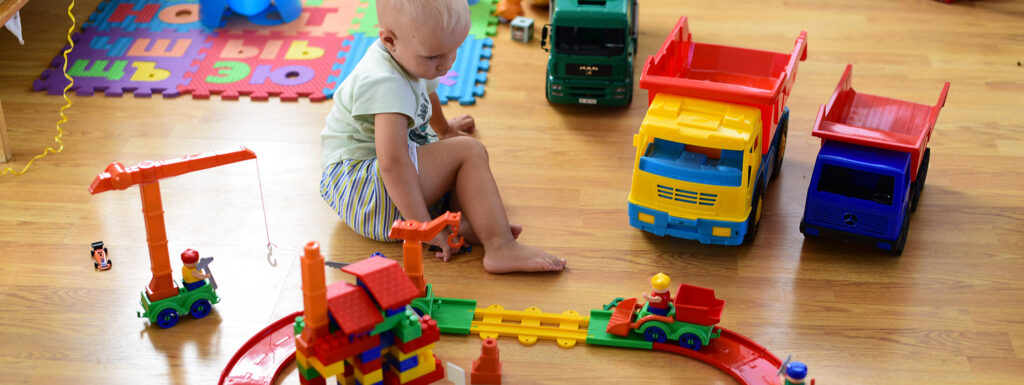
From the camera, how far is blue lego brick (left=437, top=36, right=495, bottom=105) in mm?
2268

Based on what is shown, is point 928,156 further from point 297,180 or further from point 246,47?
point 246,47

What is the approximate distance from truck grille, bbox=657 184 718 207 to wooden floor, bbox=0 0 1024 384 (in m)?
0.11

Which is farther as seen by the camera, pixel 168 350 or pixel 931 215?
pixel 931 215

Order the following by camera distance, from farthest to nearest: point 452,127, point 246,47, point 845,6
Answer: point 845,6
point 246,47
point 452,127

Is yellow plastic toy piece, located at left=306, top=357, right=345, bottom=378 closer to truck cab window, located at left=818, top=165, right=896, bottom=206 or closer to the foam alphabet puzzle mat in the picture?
truck cab window, located at left=818, top=165, right=896, bottom=206

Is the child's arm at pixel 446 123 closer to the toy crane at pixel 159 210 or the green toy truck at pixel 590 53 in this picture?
the green toy truck at pixel 590 53

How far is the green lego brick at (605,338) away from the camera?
1.51m

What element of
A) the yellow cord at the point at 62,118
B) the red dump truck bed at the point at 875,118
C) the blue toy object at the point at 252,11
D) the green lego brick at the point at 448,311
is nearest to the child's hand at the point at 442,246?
the green lego brick at the point at 448,311

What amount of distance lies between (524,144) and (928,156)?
79 cm

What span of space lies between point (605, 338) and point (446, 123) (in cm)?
67

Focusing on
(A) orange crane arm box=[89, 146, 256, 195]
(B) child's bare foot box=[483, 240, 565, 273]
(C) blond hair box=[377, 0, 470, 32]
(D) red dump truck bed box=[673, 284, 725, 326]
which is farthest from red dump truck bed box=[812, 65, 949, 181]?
(A) orange crane arm box=[89, 146, 256, 195]

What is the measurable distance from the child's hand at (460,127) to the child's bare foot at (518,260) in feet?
1.36

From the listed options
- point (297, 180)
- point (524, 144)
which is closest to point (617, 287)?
point (524, 144)

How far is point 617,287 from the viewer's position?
5.45 ft
